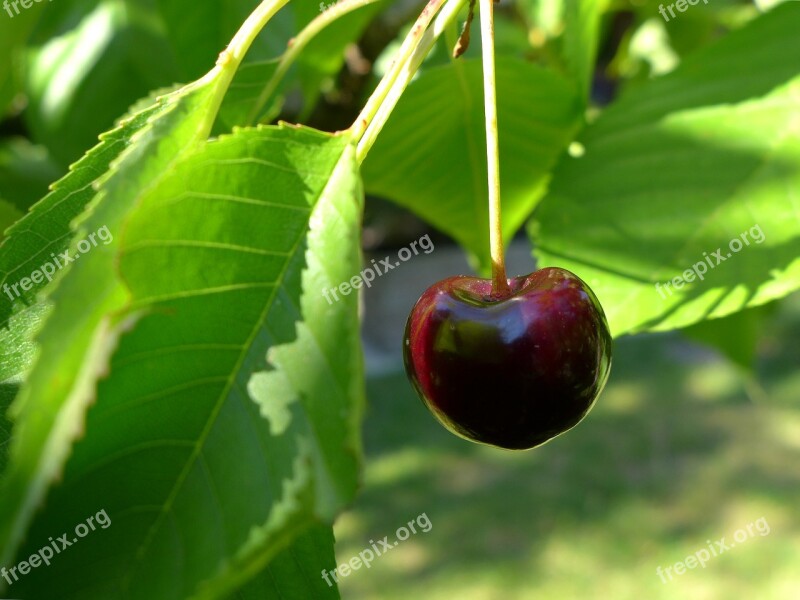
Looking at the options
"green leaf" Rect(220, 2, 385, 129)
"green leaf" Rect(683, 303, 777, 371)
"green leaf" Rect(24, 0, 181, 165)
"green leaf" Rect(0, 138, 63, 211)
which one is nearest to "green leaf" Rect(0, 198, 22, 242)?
"green leaf" Rect(220, 2, 385, 129)

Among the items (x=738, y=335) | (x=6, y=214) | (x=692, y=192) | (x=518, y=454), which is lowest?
(x=518, y=454)

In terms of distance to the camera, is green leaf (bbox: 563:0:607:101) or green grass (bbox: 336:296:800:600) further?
green grass (bbox: 336:296:800:600)

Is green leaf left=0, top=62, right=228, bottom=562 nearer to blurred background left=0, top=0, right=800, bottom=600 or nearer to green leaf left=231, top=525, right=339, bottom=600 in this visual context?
green leaf left=231, top=525, right=339, bottom=600

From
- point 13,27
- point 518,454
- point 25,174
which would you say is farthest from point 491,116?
point 518,454

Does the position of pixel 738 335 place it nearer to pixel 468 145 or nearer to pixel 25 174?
pixel 468 145

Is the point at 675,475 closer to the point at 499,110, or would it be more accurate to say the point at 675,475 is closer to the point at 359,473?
the point at 499,110

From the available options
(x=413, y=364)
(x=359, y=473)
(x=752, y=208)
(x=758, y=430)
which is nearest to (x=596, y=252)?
(x=752, y=208)

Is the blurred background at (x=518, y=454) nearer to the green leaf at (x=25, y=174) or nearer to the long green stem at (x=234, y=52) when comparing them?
the green leaf at (x=25, y=174)
